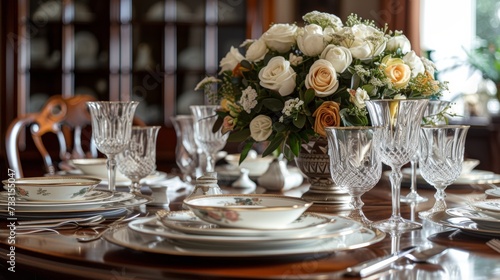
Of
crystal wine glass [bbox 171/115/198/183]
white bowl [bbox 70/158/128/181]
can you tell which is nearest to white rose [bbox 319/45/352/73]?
crystal wine glass [bbox 171/115/198/183]

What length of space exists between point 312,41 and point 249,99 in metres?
0.20

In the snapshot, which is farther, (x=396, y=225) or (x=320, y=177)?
(x=320, y=177)

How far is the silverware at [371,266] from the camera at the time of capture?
94 centimetres

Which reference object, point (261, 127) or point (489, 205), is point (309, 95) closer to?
point (261, 127)

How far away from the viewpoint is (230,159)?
241 centimetres

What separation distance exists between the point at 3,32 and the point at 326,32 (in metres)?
3.20

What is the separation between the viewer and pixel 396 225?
52.9 inches

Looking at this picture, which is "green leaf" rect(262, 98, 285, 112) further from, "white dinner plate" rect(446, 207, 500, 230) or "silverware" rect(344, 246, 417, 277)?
"silverware" rect(344, 246, 417, 277)

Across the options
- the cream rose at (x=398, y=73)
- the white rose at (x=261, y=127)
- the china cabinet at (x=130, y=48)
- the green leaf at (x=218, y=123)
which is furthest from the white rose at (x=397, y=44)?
the china cabinet at (x=130, y=48)

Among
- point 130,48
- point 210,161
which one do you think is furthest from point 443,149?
point 130,48

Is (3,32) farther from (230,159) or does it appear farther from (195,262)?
(195,262)

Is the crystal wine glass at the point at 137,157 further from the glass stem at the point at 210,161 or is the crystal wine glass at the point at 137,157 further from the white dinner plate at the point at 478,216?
the white dinner plate at the point at 478,216

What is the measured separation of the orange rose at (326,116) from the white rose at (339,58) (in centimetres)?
8

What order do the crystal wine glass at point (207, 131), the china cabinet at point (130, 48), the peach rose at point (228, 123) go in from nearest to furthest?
the peach rose at point (228, 123), the crystal wine glass at point (207, 131), the china cabinet at point (130, 48)
